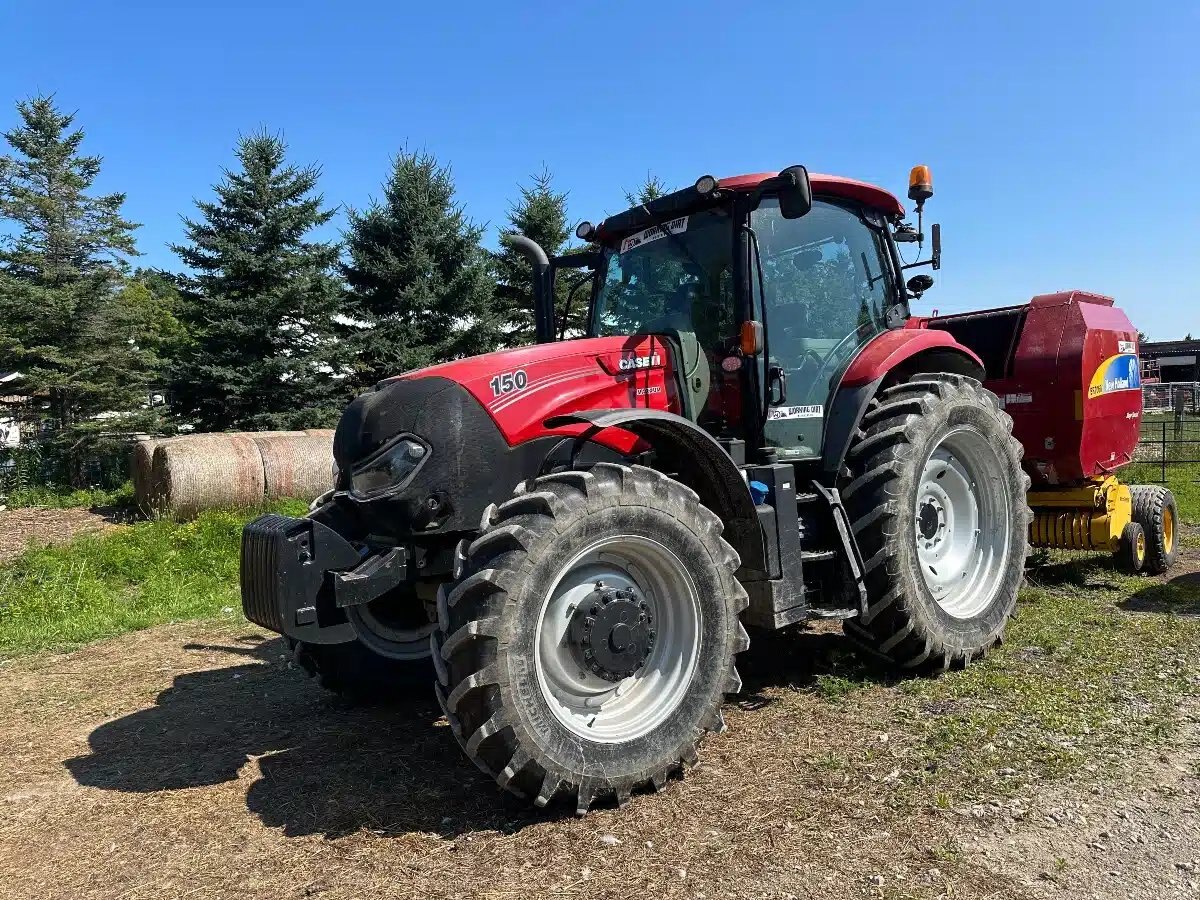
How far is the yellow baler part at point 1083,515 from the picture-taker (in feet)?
23.1

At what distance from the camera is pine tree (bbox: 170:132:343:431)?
14.4 m

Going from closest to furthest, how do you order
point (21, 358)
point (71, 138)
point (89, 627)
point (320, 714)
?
1. point (320, 714)
2. point (89, 627)
3. point (21, 358)
4. point (71, 138)

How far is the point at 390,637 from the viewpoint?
470 centimetres

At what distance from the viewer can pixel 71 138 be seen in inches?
632

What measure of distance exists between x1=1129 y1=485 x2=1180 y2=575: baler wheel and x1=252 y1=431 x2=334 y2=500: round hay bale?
29.6 ft

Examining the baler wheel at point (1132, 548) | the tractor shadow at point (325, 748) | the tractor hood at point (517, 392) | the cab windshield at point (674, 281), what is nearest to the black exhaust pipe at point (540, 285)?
the cab windshield at point (674, 281)

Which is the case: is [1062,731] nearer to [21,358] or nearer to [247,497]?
[247,497]

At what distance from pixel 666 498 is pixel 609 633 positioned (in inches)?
23.8

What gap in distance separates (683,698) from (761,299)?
85.6 inches

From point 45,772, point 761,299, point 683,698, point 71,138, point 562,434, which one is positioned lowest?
point 45,772

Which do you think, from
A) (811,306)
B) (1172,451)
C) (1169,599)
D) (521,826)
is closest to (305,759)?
(521,826)

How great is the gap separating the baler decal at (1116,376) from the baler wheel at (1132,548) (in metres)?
1.18

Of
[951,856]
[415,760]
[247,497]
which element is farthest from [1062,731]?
[247,497]

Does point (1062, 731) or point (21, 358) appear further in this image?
point (21, 358)
